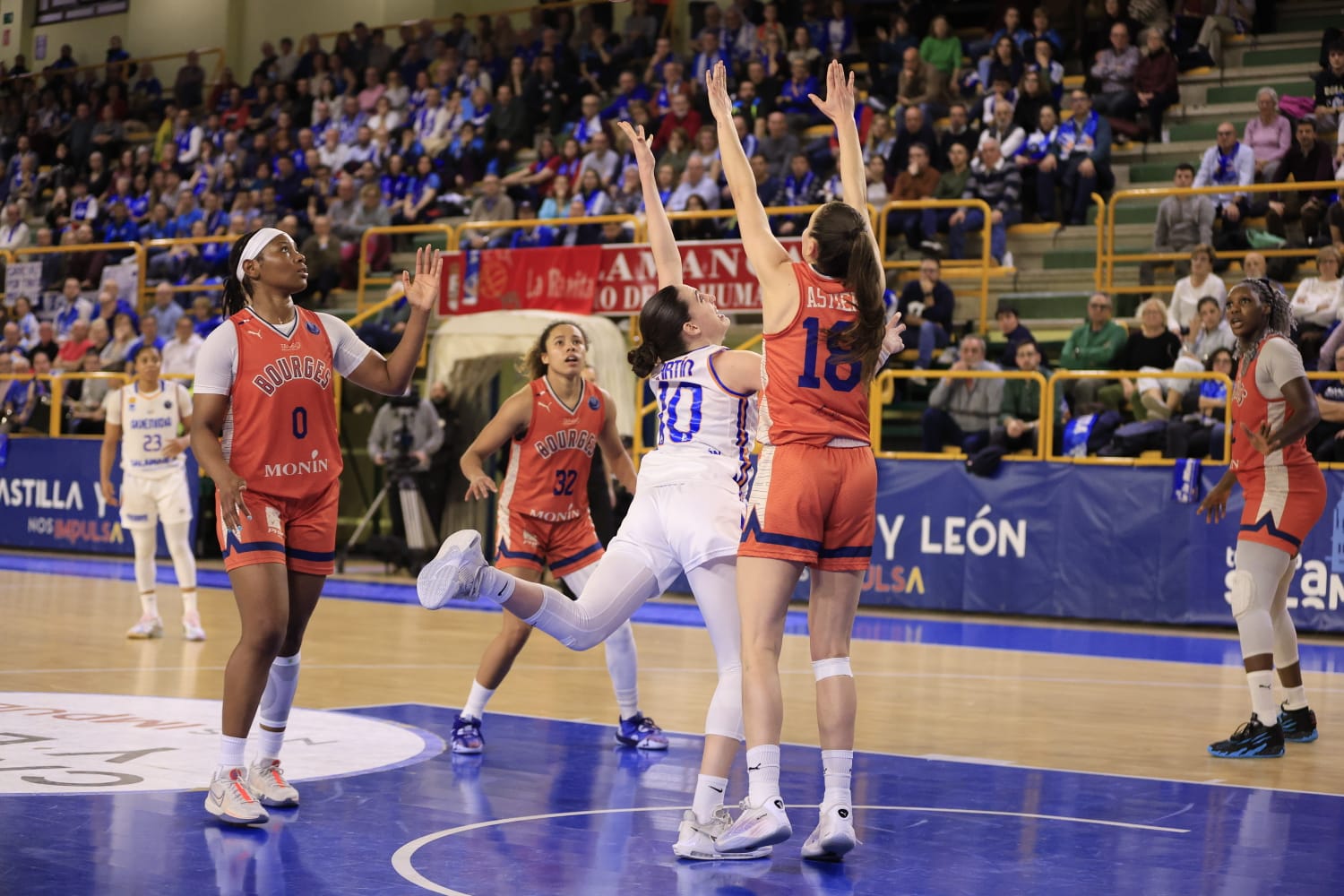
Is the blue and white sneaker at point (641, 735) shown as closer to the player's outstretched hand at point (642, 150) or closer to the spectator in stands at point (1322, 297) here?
the player's outstretched hand at point (642, 150)

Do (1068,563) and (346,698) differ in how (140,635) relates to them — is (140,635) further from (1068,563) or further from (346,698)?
(1068,563)

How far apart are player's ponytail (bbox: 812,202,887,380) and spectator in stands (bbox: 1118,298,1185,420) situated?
992cm

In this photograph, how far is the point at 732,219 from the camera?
1875 centimetres

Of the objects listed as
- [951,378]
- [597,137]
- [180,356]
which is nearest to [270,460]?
[951,378]

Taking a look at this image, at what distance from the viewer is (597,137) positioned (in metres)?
21.8

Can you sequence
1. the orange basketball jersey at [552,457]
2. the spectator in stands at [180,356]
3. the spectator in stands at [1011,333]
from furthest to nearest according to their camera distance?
1. the spectator in stands at [180,356]
2. the spectator in stands at [1011,333]
3. the orange basketball jersey at [552,457]

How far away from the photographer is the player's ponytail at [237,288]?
253 inches

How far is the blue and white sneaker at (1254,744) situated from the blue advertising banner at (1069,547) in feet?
20.4

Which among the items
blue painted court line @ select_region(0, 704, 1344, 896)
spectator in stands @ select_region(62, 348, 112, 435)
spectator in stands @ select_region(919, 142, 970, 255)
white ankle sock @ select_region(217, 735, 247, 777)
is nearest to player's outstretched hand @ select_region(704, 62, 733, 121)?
blue painted court line @ select_region(0, 704, 1344, 896)

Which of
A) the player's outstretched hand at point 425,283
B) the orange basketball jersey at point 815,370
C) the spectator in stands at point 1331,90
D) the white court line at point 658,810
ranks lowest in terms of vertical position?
the white court line at point 658,810

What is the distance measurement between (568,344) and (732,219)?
10748 mm

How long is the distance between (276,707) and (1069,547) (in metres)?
10.2

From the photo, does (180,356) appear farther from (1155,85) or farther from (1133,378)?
(1155,85)

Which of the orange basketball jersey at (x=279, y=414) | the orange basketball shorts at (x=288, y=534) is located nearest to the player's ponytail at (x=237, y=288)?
the orange basketball jersey at (x=279, y=414)
